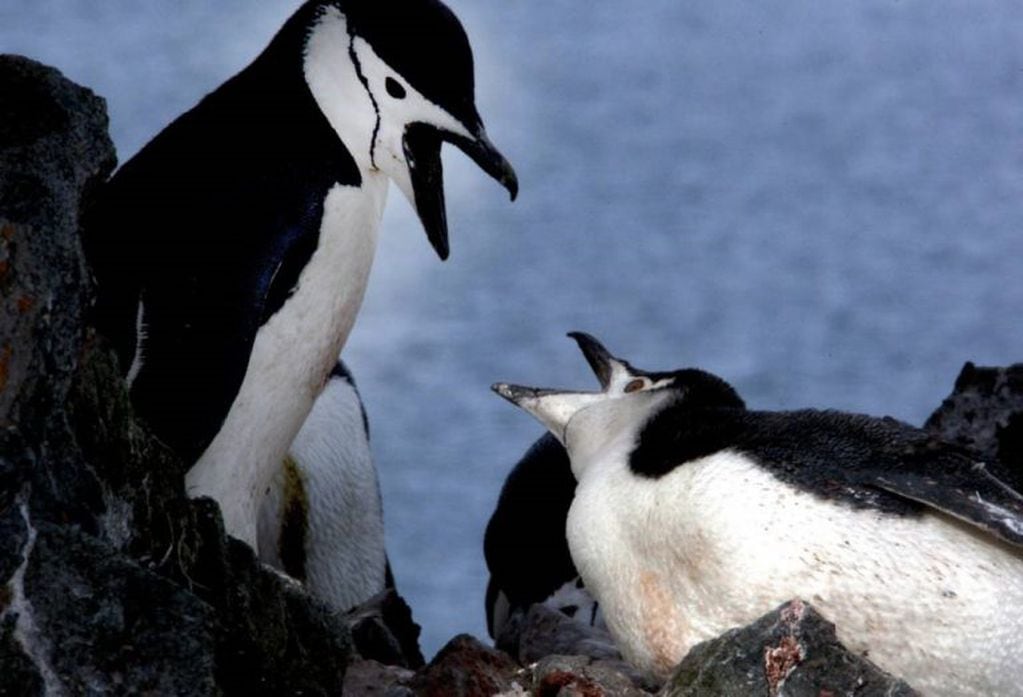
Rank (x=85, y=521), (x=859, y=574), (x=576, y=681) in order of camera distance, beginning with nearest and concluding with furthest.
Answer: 1. (x=85, y=521)
2. (x=576, y=681)
3. (x=859, y=574)

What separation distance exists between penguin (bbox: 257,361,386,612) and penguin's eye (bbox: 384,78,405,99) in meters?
1.02

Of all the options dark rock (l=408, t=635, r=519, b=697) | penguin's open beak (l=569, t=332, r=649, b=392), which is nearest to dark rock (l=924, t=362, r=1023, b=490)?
penguin's open beak (l=569, t=332, r=649, b=392)

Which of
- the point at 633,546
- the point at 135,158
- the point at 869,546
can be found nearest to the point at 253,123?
the point at 135,158

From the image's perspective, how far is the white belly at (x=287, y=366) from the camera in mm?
3820

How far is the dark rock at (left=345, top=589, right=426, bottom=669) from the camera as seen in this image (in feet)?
13.7

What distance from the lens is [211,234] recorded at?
3785 mm

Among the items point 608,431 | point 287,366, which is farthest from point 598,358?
point 287,366

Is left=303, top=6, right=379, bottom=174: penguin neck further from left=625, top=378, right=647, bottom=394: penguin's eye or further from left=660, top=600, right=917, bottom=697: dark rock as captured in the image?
left=660, top=600, right=917, bottom=697: dark rock

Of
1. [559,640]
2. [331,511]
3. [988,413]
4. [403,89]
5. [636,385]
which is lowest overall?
[559,640]

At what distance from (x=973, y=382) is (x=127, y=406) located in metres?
2.10

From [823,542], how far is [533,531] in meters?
1.94

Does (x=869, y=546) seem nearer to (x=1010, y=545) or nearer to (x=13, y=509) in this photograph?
(x=1010, y=545)

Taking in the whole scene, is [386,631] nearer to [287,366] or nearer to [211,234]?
[287,366]

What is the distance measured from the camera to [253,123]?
13.1 feet
